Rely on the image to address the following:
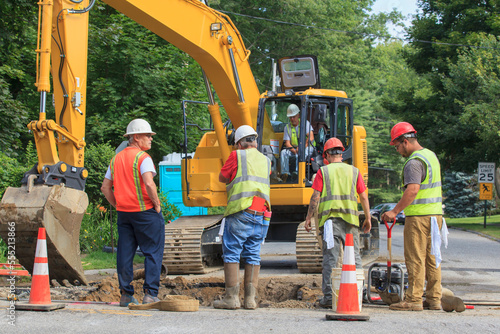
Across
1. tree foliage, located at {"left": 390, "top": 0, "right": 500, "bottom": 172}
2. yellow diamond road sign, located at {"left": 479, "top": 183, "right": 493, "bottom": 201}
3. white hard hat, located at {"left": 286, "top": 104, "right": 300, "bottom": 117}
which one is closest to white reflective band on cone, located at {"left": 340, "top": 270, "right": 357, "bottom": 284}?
white hard hat, located at {"left": 286, "top": 104, "right": 300, "bottom": 117}

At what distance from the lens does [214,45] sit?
11258 mm

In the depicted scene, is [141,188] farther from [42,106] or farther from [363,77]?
[363,77]

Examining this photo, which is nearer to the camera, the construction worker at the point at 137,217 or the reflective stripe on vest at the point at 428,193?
the construction worker at the point at 137,217

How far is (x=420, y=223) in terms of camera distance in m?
7.25

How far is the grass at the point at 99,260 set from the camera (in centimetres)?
1217

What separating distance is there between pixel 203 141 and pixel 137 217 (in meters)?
6.02

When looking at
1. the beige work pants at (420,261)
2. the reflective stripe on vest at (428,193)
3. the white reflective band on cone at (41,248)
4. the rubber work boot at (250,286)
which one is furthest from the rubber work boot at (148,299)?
the reflective stripe on vest at (428,193)

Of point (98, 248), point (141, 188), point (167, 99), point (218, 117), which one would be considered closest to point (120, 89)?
point (167, 99)

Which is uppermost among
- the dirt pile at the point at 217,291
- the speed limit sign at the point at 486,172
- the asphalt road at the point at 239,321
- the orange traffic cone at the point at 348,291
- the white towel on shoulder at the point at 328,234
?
the speed limit sign at the point at 486,172

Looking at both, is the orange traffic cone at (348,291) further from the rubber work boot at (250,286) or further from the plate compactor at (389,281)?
the rubber work boot at (250,286)

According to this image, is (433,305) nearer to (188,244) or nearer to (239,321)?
(239,321)

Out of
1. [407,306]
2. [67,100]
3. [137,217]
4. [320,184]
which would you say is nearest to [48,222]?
[137,217]

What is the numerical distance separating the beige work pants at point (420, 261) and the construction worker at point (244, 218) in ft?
5.22

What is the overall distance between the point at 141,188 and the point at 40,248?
1198mm
